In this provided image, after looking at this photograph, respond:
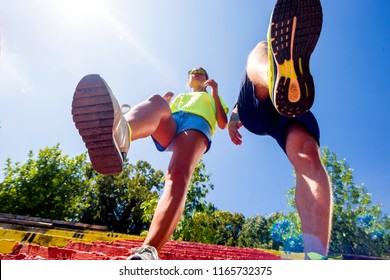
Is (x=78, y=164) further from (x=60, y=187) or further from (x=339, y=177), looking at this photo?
(x=339, y=177)

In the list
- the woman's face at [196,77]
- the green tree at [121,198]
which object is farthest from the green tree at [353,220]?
the woman's face at [196,77]

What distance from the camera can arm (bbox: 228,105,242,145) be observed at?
2.54 meters

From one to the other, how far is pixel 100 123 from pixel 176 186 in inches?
20.0

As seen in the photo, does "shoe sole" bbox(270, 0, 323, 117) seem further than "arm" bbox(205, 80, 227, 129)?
No

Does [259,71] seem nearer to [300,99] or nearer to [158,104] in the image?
[300,99]

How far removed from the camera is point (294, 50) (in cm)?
156

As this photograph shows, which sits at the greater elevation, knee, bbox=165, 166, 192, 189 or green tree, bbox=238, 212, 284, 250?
green tree, bbox=238, 212, 284, 250

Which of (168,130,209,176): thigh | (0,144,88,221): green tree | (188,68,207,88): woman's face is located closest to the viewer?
(168,130,209,176): thigh

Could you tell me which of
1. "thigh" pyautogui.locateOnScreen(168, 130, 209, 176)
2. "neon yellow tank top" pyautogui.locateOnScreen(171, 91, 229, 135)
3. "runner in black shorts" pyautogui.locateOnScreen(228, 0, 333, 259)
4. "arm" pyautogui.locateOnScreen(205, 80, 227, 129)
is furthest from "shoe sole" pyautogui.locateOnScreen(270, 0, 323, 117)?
"arm" pyautogui.locateOnScreen(205, 80, 227, 129)

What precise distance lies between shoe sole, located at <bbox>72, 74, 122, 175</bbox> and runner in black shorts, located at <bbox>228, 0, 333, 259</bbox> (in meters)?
0.82

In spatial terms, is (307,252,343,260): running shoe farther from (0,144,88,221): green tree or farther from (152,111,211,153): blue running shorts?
(0,144,88,221): green tree
